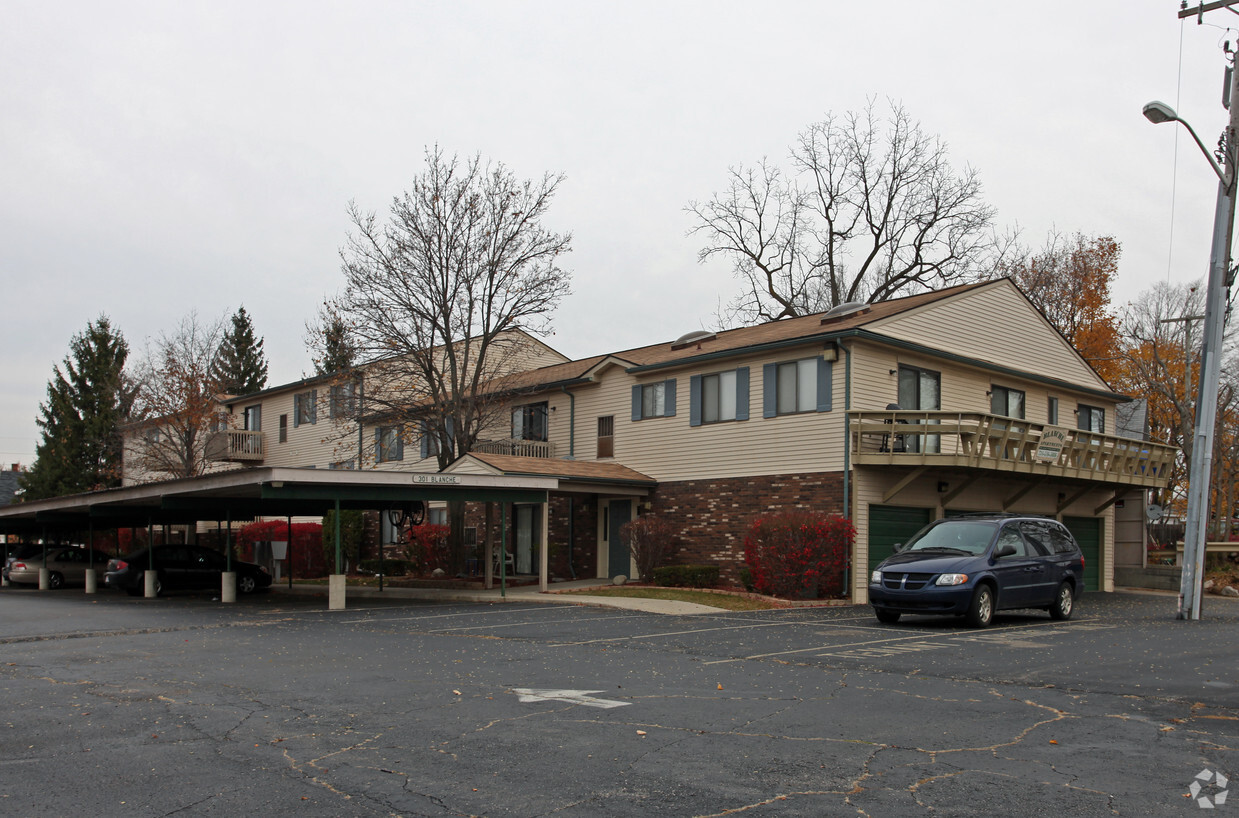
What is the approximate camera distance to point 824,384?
23938 millimetres

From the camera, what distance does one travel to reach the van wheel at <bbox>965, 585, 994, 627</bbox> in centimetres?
1600

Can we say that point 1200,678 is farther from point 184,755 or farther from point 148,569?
point 148,569

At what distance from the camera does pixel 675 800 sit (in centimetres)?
582

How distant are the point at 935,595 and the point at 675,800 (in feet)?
37.0

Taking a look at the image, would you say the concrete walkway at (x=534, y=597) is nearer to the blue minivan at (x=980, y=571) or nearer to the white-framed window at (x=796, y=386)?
the blue minivan at (x=980, y=571)

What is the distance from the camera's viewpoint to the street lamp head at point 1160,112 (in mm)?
17594

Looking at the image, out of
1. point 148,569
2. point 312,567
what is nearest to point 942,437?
point 148,569

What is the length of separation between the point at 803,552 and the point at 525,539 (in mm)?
11415

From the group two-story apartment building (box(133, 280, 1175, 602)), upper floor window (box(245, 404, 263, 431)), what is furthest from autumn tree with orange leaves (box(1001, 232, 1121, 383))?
upper floor window (box(245, 404, 263, 431))

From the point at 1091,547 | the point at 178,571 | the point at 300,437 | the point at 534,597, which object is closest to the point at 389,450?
the point at 178,571

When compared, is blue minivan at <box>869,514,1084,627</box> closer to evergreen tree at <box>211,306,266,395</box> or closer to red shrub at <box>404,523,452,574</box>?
red shrub at <box>404,523,452,574</box>

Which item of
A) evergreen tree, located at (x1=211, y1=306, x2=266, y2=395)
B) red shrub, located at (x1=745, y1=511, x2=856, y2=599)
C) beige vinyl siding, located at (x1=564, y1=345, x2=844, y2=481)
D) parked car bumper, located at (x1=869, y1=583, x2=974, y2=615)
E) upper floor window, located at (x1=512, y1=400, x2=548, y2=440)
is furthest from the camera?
evergreen tree, located at (x1=211, y1=306, x2=266, y2=395)

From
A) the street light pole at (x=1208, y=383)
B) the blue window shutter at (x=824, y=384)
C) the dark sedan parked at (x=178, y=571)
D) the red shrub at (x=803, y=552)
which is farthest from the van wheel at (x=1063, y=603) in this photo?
the dark sedan parked at (x=178, y=571)

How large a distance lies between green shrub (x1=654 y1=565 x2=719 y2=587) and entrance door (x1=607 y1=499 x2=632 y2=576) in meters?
2.62
